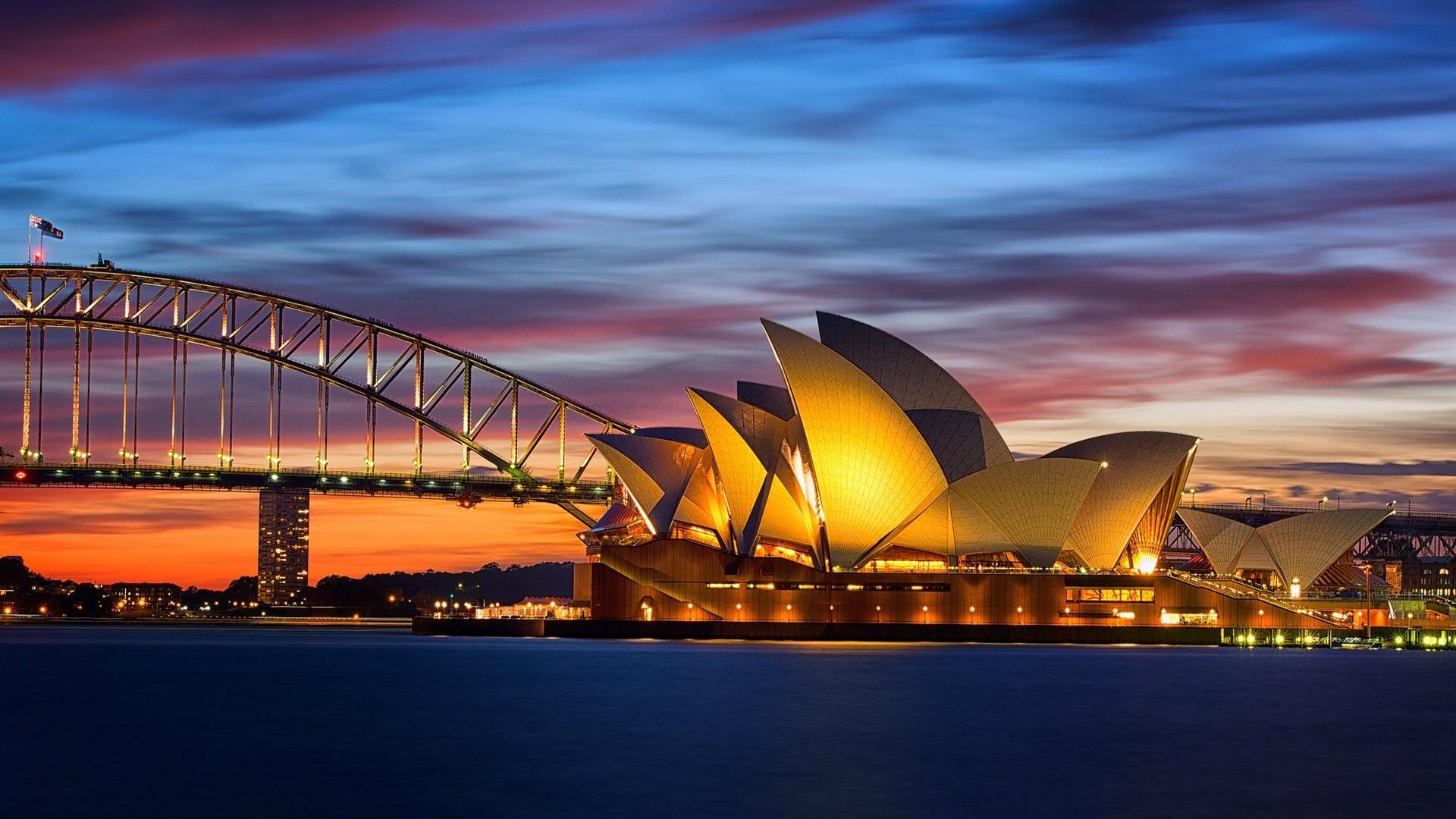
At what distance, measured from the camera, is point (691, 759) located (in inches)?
1610

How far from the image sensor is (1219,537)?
5138 inches

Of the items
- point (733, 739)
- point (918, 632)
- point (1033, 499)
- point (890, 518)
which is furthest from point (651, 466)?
point (733, 739)

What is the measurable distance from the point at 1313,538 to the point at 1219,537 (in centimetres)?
775

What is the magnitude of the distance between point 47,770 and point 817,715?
21.5 m

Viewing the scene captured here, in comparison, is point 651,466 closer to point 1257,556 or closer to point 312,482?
point 312,482

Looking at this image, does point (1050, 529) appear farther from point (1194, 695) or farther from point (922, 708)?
point (922, 708)

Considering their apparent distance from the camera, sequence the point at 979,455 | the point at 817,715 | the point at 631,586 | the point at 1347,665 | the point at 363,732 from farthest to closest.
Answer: the point at 631,586 → the point at 979,455 → the point at 1347,665 → the point at 817,715 → the point at 363,732

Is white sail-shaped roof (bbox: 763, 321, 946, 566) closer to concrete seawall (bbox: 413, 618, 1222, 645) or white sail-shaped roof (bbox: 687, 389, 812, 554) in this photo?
white sail-shaped roof (bbox: 687, 389, 812, 554)

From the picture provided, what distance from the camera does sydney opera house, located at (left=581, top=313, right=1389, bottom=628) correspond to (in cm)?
9156

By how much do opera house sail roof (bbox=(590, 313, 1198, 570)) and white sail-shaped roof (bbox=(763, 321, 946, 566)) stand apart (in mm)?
79

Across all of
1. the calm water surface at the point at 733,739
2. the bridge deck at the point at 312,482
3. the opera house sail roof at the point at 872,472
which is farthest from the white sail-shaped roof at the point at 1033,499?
the bridge deck at the point at 312,482

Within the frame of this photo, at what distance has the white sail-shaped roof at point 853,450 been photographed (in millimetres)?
86188

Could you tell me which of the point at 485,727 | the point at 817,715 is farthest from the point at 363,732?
the point at 817,715

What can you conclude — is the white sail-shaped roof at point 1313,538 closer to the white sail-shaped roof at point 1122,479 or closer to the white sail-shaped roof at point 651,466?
the white sail-shaped roof at point 1122,479
